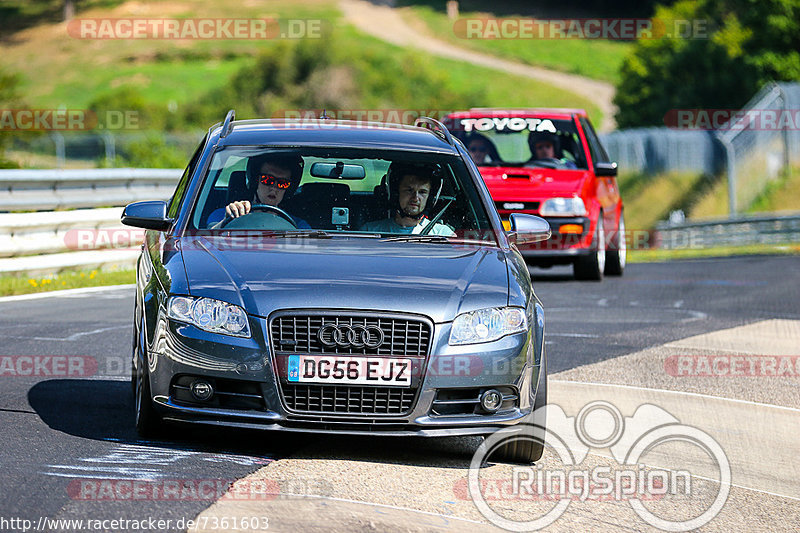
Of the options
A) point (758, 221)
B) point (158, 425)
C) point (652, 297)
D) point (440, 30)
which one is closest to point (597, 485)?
point (158, 425)

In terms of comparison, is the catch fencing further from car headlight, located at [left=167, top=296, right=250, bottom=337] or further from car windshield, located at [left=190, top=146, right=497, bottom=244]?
Answer: car headlight, located at [left=167, top=296, right=250, bottom=337]

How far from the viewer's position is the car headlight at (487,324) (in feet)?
20.0

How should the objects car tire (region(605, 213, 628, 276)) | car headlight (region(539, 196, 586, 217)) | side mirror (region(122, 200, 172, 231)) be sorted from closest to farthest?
1. side mirror (region(122, 200, 172, 231))
2. car headlight (region(539, 196, 586, 217))
3. car tire (region(605, 213, 628, 276))

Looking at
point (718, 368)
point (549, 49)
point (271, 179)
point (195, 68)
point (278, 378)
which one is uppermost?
point (271, 179)

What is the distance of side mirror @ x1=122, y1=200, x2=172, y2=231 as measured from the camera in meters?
7.09

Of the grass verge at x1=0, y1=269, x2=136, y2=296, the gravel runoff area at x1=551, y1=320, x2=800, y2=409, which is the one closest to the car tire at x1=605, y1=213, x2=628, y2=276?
the gravel runoff area at x1=551, y1=320, x2=800, y2=409

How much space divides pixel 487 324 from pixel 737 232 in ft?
103

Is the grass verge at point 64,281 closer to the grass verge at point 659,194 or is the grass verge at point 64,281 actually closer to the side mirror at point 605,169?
the side mirror at point 605,169

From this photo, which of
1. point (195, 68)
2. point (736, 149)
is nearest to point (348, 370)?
point (736, 149)

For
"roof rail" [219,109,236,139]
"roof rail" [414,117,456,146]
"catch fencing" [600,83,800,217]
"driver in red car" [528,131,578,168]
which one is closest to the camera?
"roof rail" [219,109,236,139]

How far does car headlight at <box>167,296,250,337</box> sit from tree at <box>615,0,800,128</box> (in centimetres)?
6175

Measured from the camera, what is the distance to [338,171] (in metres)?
7.39

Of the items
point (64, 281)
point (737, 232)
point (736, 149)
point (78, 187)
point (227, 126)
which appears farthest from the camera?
point (736, 149)

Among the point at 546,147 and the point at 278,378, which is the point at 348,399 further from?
the point at 546,147
